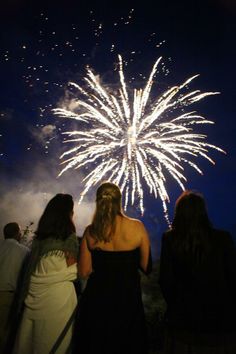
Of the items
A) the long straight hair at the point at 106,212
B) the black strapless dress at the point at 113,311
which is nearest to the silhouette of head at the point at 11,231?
the long straight hair at the point at 106,212

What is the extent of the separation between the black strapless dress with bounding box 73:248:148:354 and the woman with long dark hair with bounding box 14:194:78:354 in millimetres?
383

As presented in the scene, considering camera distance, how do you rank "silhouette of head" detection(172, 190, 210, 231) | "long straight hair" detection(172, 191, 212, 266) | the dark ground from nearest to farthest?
"long straight hair" detection(172, 191, 212, 266) → "silhouette of head" detection(172, 190, 210, 231) → the dark ground

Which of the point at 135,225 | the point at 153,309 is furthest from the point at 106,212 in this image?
the point at 153,309

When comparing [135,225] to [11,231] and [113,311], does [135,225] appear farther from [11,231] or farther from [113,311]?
[11,231]

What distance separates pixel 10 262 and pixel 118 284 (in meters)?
2.75

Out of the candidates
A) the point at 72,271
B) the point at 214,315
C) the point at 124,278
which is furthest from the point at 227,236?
the point at 72,271

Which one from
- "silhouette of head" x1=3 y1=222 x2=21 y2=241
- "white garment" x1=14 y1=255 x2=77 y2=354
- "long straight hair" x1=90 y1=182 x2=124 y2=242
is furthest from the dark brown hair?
"long straight hair" x1=90 y1=182 x2=124 y2=242

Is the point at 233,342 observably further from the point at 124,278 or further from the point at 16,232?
the point at 16,232

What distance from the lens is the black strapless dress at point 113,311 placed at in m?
3.60

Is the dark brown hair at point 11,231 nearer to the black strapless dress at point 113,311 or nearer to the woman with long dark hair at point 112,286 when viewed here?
the woman with long dark hair at point 112,286

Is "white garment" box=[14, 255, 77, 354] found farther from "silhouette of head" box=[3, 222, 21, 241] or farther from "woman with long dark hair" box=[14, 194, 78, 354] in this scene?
"silhouette of head" box=[3, 222, 21, 241]

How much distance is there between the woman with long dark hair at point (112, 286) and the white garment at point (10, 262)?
2.11 m

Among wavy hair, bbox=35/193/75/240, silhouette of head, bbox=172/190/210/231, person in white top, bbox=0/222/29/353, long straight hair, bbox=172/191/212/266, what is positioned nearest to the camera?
long straight hair, bbox=172/191/212/266

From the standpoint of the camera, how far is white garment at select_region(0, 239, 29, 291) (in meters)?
A: 5.45
